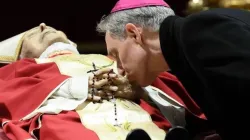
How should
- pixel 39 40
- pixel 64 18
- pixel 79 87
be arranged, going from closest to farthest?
pixel 79 87
pixel 39 40
pixel 64 18

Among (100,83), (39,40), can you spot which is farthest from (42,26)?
(100,83)

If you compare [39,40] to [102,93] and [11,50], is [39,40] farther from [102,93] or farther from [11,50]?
[102,93]

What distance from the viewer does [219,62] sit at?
3.17ft

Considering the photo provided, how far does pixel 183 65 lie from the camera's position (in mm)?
1063

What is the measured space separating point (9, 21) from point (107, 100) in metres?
1.12

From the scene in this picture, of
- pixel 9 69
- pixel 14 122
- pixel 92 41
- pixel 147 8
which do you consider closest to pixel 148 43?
pixel 147 8

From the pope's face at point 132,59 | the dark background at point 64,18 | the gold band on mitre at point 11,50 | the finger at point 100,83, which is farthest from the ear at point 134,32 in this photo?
the dark background at point 64,18

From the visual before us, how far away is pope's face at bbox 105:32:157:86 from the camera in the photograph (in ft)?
4.66

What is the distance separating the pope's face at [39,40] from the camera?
1.82 m

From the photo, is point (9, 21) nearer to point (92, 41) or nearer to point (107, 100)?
point (92, 41)

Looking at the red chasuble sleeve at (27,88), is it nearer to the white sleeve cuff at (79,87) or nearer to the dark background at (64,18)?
the white sleeve cuff at (79,87)

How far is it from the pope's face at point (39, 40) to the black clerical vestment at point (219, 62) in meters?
0.83

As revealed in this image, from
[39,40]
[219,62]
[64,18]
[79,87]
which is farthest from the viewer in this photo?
[64,18]

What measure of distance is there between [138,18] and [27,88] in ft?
1.12
